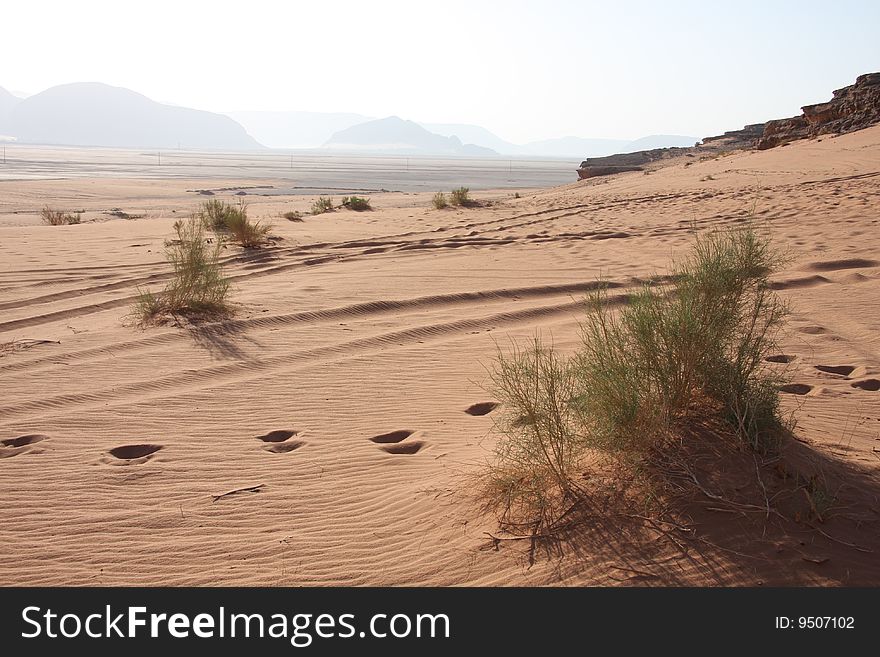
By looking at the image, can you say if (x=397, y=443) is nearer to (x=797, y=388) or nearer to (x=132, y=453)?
(x=132, y=453)

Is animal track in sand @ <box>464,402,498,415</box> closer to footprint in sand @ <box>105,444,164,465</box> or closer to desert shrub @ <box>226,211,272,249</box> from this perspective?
footprint in sand @ <box>105,444,164,465</box>

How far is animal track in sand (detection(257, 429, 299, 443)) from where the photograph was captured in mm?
4742

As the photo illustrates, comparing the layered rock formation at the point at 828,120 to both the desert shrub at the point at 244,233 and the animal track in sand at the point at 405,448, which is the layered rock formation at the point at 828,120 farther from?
the animal track in sand at the point at 405,448

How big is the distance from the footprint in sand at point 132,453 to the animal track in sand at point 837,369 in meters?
4.58

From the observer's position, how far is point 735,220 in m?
12.8

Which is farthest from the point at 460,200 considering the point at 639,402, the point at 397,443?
the point at 639,402

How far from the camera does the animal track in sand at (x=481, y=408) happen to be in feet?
16.8

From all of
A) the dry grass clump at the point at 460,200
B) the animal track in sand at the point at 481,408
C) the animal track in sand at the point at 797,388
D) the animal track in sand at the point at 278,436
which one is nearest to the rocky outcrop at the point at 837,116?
the dry grass clump at the point at 460,200

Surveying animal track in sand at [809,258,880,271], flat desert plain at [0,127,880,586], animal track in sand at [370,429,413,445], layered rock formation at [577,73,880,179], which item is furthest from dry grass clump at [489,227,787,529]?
layered rock formation at [577,73,880,179]

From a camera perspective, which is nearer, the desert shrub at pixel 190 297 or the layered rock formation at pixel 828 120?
the desert shrub at pixel 190 297

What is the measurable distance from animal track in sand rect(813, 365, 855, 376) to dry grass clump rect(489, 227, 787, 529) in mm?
1788
